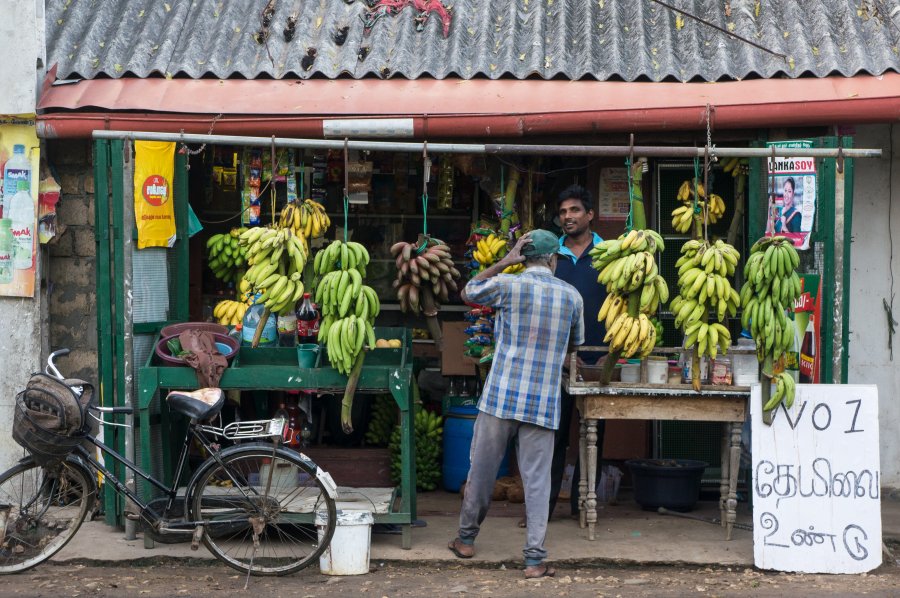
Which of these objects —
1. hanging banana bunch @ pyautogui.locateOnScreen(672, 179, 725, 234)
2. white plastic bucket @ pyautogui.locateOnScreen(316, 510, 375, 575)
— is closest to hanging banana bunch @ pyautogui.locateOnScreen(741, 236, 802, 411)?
Answer: hanging banana bunch @ pyautogui.locateOnScreen(672, 179, 725, 234)

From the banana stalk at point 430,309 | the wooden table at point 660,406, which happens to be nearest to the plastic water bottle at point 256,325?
the banana stalk at point 430,309

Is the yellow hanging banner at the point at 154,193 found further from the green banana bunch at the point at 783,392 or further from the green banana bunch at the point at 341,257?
the green banana bunch at the point at 783,392

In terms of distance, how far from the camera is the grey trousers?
20.2ft

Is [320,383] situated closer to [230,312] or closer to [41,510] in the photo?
[230,312]

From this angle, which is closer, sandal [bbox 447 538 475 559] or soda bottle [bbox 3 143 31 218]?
sandal [bbox 447 538 475 559]

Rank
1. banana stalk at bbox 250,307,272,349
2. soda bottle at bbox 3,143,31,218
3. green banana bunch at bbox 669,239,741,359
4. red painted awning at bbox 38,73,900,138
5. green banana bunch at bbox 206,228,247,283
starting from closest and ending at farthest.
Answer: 1. green banana bunch at bbox 669,239,741,359
2. banana stalk at bbox 250,307,272,349
3. red painted awning at bbox 38,73,900,138
4. soda bottle at bbox 3,143,31,218
5. green banana bunch at bbox 206,228,247,283

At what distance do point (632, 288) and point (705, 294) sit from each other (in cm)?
43

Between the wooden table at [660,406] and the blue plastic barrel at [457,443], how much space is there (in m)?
1.43

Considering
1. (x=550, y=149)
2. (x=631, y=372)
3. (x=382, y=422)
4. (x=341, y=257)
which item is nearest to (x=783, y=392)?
(x=631, y=372)

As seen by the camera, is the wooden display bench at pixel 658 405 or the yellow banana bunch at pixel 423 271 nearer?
the wooden display bench at pixel 658 405

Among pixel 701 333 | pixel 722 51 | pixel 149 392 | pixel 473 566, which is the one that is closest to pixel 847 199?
pixel 701 333

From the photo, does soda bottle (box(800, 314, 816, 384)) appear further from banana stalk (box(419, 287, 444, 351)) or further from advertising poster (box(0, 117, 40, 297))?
advertising poster (box(0, 117, 40, 297))

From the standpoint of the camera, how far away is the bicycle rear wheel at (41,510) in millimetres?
6180

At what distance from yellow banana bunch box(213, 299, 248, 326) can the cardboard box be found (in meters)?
1.56
